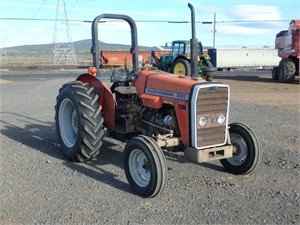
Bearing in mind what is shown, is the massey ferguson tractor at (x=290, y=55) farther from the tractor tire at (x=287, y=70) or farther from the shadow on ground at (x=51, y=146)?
the shadow on ground at (x=51, y=146)

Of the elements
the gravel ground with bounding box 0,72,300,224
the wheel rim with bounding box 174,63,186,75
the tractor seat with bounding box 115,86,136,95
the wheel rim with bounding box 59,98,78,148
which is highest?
the wheel rim with bounding box 174,63,186,75

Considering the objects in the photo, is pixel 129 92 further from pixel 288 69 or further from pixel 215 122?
pixel 288 69

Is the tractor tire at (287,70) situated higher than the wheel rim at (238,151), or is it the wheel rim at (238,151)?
the tractor tire at (287,70)

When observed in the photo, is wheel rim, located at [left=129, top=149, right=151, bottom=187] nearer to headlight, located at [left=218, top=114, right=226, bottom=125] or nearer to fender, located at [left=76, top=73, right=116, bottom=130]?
headlight, located at [left=218, top=114, right=226, bottom=125]

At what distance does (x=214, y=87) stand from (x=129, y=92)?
4.82 feet

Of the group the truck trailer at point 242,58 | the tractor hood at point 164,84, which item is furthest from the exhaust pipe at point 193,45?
the truck trailer at point 242,58

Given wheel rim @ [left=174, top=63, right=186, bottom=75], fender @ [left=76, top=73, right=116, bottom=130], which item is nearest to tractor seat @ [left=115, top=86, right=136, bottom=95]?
fender @ [left=76, top=73, right=116, bottom=130]

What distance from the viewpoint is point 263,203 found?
4453 millimetres

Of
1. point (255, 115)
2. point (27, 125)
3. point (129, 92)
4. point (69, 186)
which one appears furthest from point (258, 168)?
point (27, 125)

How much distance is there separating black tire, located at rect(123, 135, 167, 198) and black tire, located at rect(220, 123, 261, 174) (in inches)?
53.6

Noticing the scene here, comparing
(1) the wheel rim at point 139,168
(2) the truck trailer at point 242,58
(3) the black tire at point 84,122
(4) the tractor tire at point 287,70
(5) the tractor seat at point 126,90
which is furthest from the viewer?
(2) the truck trailer at point 242,58

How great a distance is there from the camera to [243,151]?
5484 mm

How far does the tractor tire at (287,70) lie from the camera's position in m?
19.6

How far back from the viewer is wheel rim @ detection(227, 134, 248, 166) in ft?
17.9
